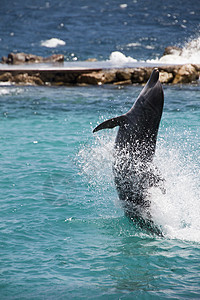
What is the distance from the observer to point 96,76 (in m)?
19.5

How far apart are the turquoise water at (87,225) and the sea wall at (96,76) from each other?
27.2 feet

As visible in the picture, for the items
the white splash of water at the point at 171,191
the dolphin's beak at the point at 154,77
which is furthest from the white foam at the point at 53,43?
the dolphin's beak at the point at 154,77

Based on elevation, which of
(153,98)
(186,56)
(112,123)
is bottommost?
(112,123)

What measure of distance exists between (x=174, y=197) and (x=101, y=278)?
2.05 m

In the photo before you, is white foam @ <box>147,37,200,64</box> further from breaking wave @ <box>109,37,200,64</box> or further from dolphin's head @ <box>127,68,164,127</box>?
dolphin's head @ <box>127,68,164,127</box>

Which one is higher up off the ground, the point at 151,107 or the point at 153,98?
the point at 153,98

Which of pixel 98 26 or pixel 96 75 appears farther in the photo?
pixel 98 26

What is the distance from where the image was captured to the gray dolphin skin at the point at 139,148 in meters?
5.66

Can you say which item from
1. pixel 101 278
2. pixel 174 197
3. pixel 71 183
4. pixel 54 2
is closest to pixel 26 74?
pixel 71 183

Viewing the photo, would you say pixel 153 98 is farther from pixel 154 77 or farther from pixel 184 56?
pixel 184 56

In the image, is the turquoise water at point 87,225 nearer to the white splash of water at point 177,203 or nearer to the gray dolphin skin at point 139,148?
the white splash of water at point 177,203

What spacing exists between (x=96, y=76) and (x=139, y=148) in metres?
14.2

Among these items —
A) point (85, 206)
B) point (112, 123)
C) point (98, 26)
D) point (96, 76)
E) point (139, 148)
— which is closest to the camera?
point (112, 123)

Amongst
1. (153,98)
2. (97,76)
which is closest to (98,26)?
(97,76)
